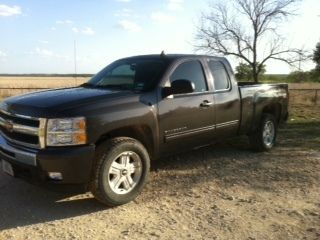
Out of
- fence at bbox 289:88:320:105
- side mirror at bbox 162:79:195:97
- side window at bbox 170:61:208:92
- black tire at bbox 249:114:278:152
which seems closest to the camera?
side mirror at bbox 162:79:195:97

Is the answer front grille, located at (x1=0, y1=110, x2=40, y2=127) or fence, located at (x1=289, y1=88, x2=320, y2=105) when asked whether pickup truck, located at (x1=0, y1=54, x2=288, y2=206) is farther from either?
fence, located at (x1=289, y1=88, x2=320, y2=105)

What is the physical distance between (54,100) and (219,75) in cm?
302

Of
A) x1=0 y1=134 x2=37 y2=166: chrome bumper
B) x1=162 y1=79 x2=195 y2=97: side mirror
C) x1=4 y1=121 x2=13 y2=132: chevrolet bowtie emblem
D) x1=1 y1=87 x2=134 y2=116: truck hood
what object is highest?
x1=162 y1=79 x2=195 y2=97: side mirror

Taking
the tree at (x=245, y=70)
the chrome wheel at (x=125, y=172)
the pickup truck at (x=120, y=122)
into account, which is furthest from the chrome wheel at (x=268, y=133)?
the tree at (x=245, y=70)

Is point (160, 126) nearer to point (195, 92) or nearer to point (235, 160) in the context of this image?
point (195, 92)

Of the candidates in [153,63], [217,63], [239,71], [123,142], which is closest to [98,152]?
[123,142]

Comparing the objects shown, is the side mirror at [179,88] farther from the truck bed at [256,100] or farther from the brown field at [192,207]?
the truck bed at [256,100]

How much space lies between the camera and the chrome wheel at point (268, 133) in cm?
860

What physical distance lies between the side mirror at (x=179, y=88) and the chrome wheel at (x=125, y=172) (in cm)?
103

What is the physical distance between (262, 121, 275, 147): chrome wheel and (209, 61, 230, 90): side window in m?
1.59

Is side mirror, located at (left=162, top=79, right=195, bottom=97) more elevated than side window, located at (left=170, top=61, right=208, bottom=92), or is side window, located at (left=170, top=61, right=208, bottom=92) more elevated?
side window, located at (left=170, top=61, right=208, bottom=92)

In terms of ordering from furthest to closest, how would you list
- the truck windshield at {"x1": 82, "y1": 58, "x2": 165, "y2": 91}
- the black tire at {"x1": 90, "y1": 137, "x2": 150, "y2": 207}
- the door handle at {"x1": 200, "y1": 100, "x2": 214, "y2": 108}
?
the door handle at {"x1": 200, "y1": 100, "x2": 214, "y2": 108}
the truck windshield at {"x1": 82, "y1": 58, "x2": 165, "y2": 91}
the black tire at {"x1": 90, "y1": 137, "x2": 150, "y2": 207}

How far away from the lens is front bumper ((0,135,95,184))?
4934 millimetres

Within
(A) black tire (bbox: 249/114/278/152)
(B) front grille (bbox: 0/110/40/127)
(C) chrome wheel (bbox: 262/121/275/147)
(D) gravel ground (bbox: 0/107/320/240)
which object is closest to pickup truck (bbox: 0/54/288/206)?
(B) front grille (bbox: 0/110/40/127)
